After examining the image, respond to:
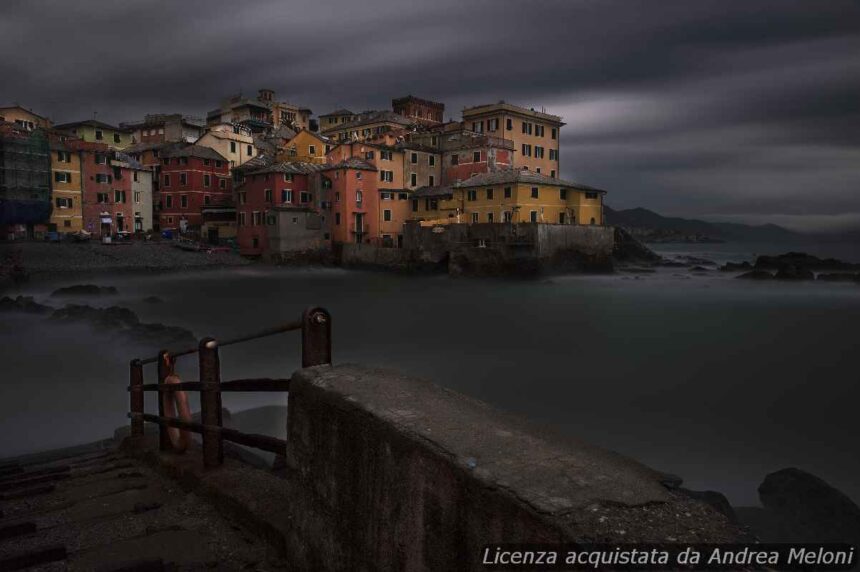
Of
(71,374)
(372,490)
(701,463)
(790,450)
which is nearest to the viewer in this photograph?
(372,490)

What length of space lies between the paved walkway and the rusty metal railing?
532 millimetres

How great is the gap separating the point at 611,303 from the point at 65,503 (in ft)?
155

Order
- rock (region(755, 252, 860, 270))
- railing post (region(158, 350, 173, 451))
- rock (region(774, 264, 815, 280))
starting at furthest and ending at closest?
rock (region(755, 252, 860, 270))
rock (region(774, 264, 815, 280))
railing post (region(158, 350, 173, 451))

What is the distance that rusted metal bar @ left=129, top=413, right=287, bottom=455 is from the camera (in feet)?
12.7

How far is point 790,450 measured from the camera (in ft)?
56.4

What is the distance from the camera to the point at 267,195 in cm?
→ 5931

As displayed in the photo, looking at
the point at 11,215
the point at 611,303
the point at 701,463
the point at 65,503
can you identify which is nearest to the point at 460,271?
the point at 611,303

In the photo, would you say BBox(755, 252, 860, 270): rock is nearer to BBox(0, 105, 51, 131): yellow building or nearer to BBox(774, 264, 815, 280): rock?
BBox(774, 264, 815, 280): rock

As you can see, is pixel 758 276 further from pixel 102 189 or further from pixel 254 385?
pixel 102 189

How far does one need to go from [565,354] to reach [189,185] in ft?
168

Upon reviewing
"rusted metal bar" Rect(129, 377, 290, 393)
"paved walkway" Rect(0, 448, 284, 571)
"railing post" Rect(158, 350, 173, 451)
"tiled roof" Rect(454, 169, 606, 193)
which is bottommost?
"paved walkway" Rect(0, 448, 284, 571)

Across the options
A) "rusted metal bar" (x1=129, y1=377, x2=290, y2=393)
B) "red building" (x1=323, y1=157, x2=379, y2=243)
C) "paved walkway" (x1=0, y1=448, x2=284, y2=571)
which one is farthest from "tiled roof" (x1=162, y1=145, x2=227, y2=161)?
"rusted metal bar" (x1=129, y1=377, x2=290, y2=393)

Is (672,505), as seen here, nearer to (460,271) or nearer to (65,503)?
(65,503)

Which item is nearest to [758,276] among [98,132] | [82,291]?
[82,291]
